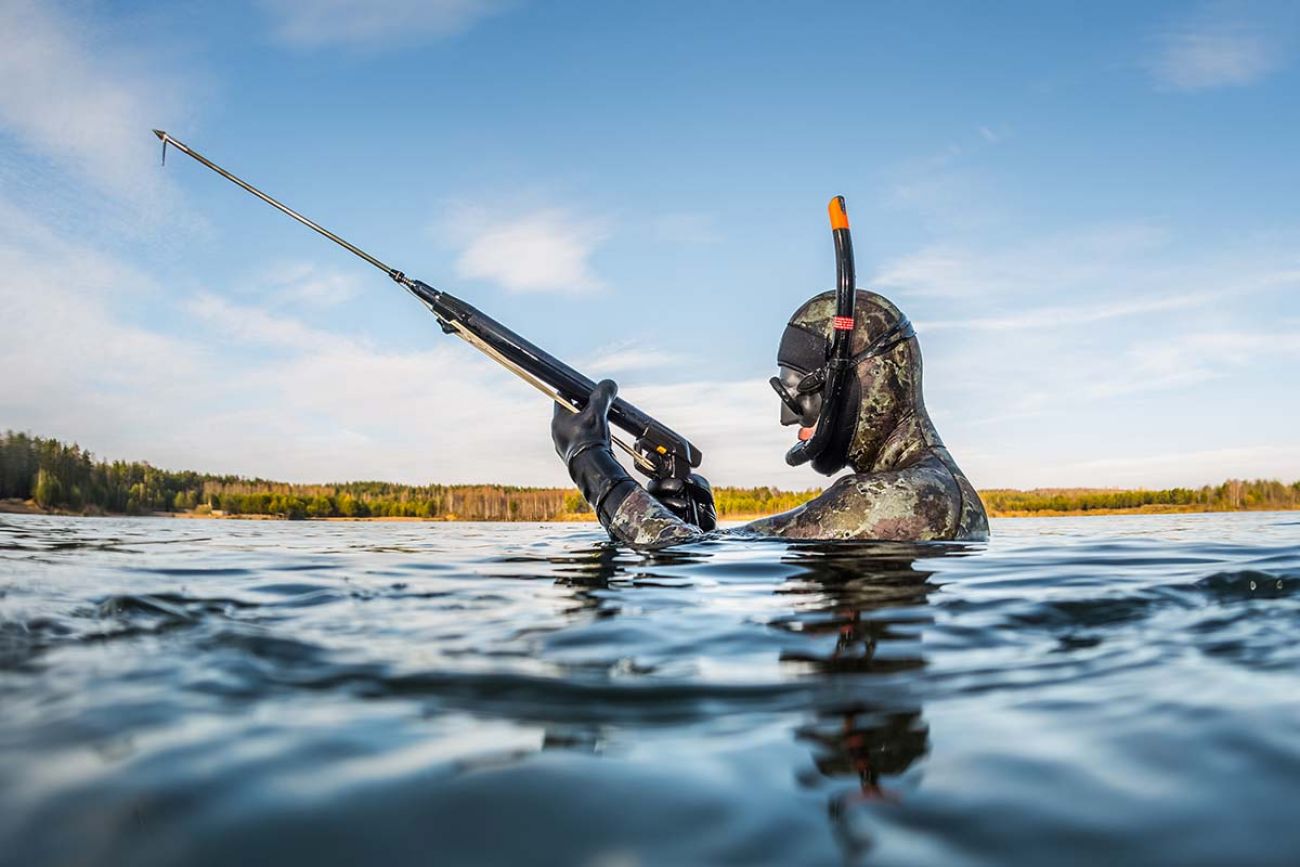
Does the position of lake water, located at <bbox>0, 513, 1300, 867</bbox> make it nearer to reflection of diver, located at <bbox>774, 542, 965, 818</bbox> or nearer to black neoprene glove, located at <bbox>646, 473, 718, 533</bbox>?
reflection of diver, located at <bbox>774, 542, 965, 818</bbox>

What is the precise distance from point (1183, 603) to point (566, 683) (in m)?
2.97

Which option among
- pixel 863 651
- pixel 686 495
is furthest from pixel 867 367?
pixel 863 651

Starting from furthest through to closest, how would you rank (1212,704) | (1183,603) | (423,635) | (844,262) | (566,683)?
1. (844,262)
2. (1183,603)
3. (423,635)
4. (566,683)
5. (1212,704)

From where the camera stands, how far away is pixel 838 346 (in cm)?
636

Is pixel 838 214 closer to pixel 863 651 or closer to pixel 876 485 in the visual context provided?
pixel 876 485

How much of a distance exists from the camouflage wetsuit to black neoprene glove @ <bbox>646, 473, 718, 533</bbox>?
0.70 meters

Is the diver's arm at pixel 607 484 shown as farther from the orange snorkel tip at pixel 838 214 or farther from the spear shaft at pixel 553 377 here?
the orange snorkel tip at pixel 838 214

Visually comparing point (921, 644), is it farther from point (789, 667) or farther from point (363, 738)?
point (363, 738)

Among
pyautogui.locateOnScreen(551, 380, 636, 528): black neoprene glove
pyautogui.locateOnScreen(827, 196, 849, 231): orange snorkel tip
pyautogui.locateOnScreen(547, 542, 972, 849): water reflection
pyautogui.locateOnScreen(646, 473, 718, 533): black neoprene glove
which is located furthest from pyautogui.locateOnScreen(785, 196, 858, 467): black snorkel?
pyautogui.locateOnScreen(551, 380, 636, 528): black neoprene glove

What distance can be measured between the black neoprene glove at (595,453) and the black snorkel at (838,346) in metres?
1.53

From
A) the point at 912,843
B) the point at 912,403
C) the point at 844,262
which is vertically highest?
the point at 844,262

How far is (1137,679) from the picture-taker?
7.61 ft

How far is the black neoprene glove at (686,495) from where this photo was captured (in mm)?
7566

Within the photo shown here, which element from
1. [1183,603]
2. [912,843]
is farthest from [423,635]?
[1183,603]
